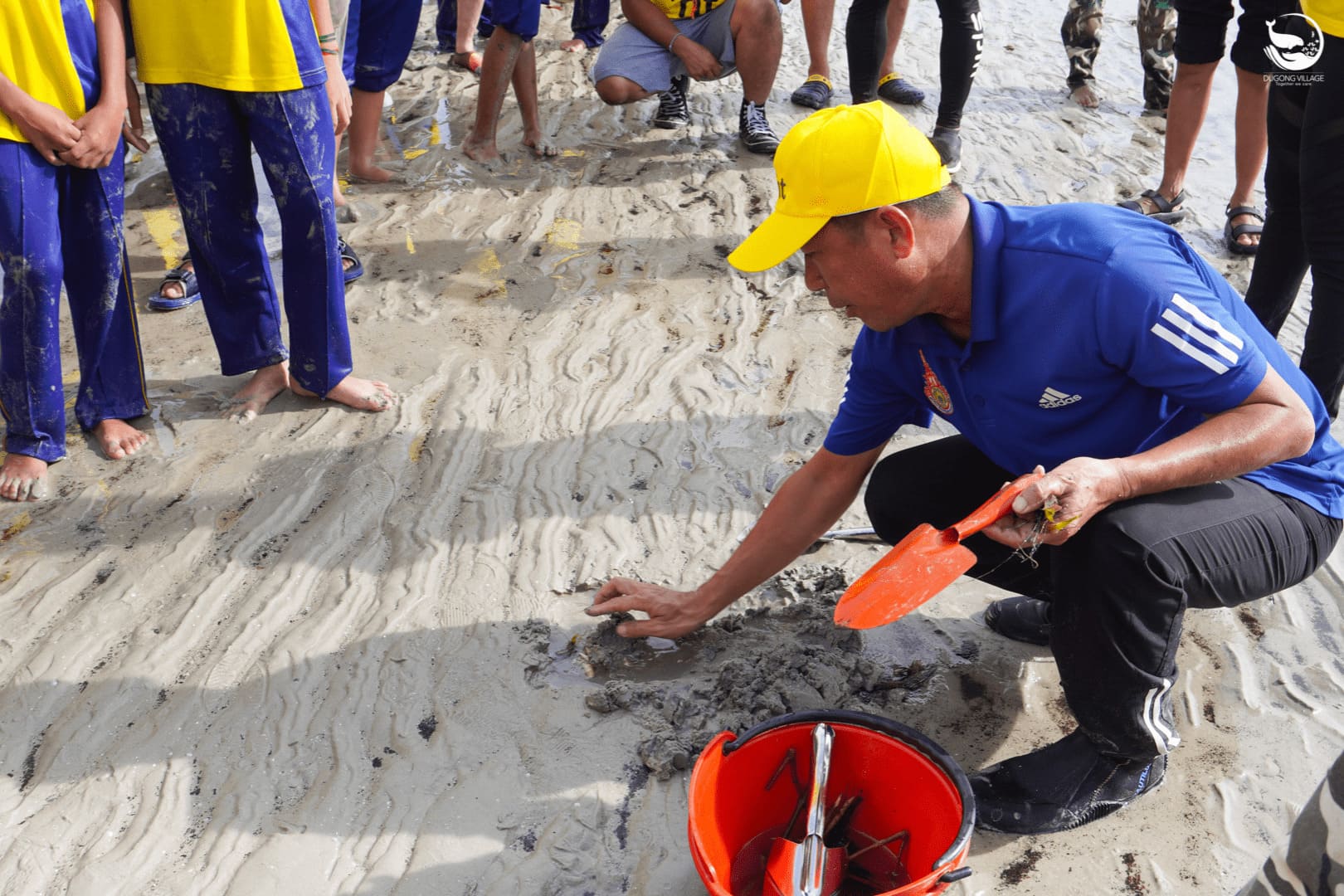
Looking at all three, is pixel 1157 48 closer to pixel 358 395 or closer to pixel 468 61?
pixel 468 61

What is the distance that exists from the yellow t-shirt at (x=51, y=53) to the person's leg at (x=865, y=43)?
3.32 m

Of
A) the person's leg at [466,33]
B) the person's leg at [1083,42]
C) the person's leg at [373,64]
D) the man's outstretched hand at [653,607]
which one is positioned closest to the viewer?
the man's outstretched hand at [653,607]

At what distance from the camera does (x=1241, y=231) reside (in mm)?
4520

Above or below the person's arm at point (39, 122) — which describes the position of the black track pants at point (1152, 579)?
below

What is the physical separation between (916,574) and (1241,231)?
3.48m

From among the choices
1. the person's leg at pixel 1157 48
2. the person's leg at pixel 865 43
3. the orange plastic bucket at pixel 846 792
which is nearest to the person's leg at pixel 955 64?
the person's leg at pixel 865 43

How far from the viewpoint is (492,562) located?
2.99 m

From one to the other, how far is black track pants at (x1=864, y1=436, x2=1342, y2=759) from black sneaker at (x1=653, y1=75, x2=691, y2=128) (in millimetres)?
4281

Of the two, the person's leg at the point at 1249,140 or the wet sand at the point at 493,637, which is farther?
the person's leg at the point at 1249,140

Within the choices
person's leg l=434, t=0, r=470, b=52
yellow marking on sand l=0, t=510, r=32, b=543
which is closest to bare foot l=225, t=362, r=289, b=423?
yellow marking on sand l=0, t=510, r=32, b=543

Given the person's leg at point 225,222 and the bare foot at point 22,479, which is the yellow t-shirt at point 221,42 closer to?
the person's leg at point 225,222

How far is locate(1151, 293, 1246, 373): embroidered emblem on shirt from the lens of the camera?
182cm

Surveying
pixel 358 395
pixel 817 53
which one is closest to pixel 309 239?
pixel 358 395

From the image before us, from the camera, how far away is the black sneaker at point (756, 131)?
5473 millimetres
